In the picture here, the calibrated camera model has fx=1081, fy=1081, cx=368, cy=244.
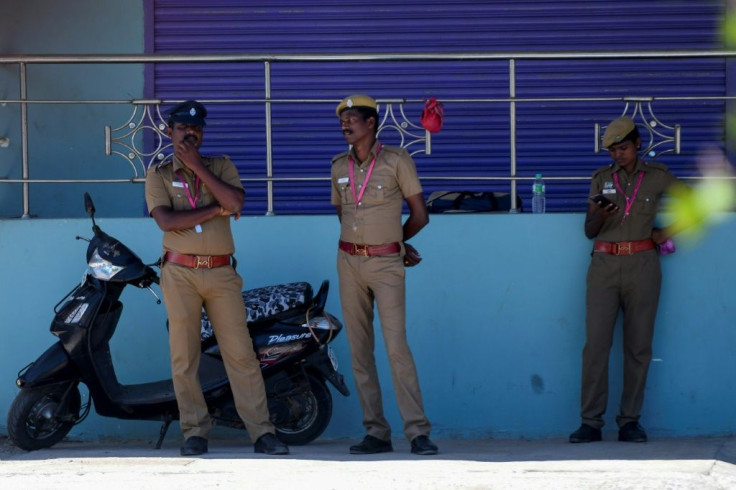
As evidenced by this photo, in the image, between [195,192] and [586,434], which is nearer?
[195,192]

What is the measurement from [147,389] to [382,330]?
4.70ft

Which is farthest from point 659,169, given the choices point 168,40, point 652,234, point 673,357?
point 168,40

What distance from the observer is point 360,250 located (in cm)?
550

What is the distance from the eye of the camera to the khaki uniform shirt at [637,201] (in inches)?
238

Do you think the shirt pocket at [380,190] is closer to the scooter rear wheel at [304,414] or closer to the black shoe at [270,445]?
the scooter rear wheel at [304,414]

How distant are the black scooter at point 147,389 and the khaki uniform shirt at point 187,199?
0.41 m

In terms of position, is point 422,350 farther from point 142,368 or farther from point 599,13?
point 599,13

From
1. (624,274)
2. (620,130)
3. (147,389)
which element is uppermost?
(620,130)

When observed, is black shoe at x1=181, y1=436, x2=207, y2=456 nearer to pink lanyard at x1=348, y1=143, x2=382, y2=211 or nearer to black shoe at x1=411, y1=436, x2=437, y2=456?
black shoe at x1=411, y1=436, x2=437, y2=456

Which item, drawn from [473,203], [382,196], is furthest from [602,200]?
[382,196]

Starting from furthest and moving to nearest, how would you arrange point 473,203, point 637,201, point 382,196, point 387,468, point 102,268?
point 473,203, point 637,201, point 102,268, point 382,196, point 387,468

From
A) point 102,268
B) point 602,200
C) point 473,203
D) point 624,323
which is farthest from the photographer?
point 473,203

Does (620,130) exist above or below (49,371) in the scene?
above

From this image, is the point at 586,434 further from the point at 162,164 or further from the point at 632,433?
the point at 162,164
